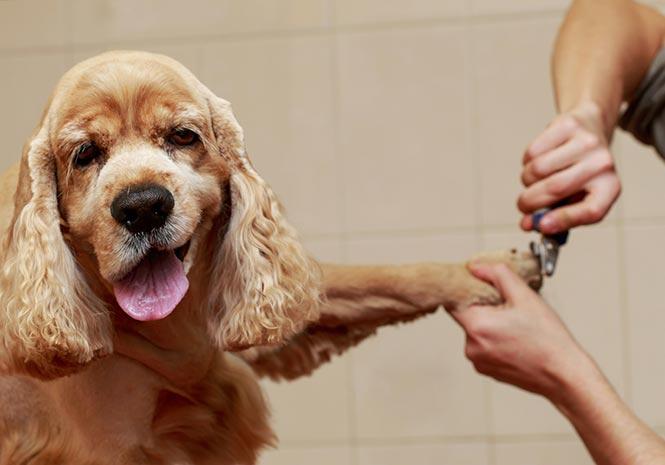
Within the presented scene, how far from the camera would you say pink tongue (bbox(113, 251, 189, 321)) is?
672 mm

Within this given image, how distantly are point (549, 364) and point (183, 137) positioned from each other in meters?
0.52

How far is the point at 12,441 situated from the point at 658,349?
1308 millimetres

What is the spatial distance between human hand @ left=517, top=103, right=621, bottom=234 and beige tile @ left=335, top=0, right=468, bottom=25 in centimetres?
78

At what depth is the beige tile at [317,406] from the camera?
1903 mm

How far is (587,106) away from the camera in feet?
3.84

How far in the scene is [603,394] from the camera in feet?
3.50

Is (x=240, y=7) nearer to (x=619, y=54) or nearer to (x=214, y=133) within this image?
(x=619, y=54)

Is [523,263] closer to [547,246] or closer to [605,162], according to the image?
[547,246]

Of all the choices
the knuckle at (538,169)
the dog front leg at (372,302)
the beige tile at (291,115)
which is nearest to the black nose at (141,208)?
the dog front leg at (372,302)

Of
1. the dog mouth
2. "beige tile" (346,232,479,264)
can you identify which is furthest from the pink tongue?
"beige tile" (346,232,479,264)

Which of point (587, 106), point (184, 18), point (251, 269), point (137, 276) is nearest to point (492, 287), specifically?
point (587, 106)

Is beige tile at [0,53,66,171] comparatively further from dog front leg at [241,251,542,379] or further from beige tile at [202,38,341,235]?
dog front leg at [241,251,542,379]

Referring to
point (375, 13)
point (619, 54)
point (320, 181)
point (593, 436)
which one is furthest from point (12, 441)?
point (375, 13)

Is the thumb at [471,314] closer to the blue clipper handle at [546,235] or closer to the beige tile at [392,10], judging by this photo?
the blue clipper handle at [546,235]
